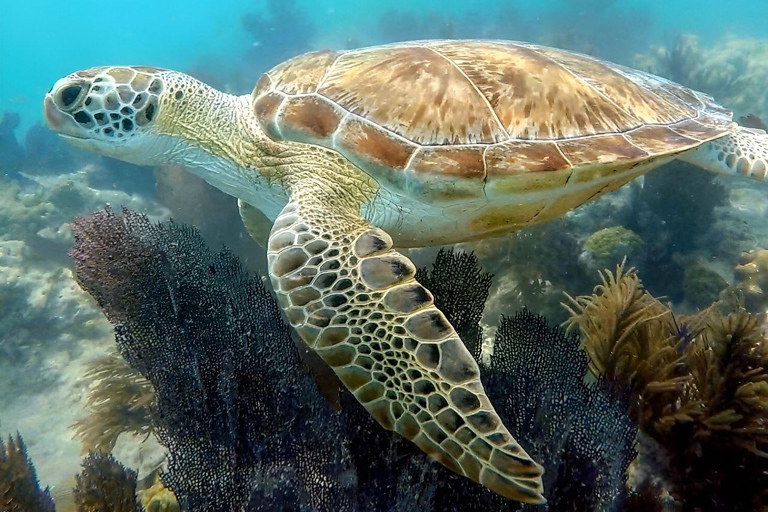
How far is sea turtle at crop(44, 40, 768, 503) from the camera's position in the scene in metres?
1.74

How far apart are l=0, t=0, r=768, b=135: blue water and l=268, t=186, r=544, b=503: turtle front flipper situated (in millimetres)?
22603

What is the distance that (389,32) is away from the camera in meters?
23.9

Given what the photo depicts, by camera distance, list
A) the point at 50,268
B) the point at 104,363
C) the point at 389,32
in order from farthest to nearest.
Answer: the point at 389,32, the point at 50,268, the point at 104,363

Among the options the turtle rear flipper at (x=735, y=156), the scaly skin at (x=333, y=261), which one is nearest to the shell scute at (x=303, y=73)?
the scaly skin at (x=333, y=261)

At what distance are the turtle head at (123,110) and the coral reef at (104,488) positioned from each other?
78.0 inches

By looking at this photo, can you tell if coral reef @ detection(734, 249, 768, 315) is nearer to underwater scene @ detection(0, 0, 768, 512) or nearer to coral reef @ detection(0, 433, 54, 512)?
underwater scene @ detection(0, 0, 768, 512)

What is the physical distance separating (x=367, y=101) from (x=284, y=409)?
1766 millimetres

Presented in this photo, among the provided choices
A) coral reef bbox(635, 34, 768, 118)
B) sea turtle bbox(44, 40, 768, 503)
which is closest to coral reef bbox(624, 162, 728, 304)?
sea turtle bbox(44, 40, 768, 503)

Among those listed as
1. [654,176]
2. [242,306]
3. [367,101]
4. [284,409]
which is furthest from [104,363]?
[654,176]

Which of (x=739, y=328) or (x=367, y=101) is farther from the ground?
(x=367, y=101)

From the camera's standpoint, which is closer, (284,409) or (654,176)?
(284,409)

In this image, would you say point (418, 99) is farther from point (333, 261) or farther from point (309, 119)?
point (333, 261)

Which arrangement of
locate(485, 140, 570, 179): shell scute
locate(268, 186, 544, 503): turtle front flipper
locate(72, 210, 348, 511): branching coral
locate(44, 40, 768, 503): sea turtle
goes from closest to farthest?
1. locate(268, 186, 544, 503): turtle front flipper
2. locate(44, 40, 768, 503): sea turtle
3. locate(72, 210, 348, 511): branching coral
4. locate(485, 140, 570, 179): shell scute

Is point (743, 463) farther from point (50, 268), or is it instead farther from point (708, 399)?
point (50, 268)
